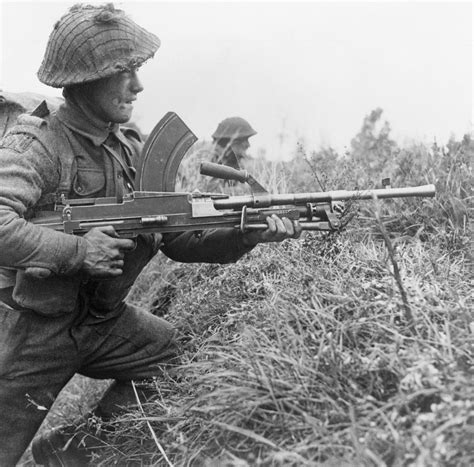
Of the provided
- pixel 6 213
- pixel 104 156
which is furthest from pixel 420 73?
pixel 6 213

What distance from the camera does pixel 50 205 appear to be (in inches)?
144

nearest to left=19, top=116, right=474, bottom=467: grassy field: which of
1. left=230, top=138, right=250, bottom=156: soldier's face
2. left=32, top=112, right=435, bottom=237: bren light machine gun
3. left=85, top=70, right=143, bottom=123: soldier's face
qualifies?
left=32, top=112, right=435, bottom=237: bren light machine gun

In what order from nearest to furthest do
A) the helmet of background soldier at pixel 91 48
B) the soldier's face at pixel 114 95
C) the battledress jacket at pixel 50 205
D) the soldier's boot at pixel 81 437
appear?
the battledress jacket at pixel 50 205
the helmet of background soldier at pixel 91 48
the soldier's face at pixel 114 95
the soldier's boot at pixel 81 437

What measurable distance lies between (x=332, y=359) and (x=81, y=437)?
2172mm

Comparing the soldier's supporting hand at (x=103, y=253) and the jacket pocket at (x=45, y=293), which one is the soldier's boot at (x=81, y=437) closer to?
the jacket pocket at (x=45, y=293)

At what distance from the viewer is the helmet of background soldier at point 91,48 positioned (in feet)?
11.8

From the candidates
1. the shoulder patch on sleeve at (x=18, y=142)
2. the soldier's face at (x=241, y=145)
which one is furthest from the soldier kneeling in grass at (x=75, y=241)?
the soldier's face at (x=241, y=145)

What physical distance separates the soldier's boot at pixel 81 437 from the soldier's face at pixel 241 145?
148 inches

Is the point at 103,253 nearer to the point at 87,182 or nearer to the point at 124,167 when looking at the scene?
the point at 87,182

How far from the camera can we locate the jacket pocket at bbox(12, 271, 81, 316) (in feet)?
11.7

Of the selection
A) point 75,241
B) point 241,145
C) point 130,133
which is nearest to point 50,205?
point 75,241

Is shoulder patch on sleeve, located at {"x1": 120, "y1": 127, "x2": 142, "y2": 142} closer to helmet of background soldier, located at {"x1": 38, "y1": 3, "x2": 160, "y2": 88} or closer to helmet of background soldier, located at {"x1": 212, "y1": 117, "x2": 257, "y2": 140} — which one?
helmet of background soldier, located at {"x1": 38, "y1": 3, "x2": 160, "y2": 88}

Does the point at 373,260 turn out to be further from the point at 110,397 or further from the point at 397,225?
the point at 110,397

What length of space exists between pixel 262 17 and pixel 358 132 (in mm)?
1618
